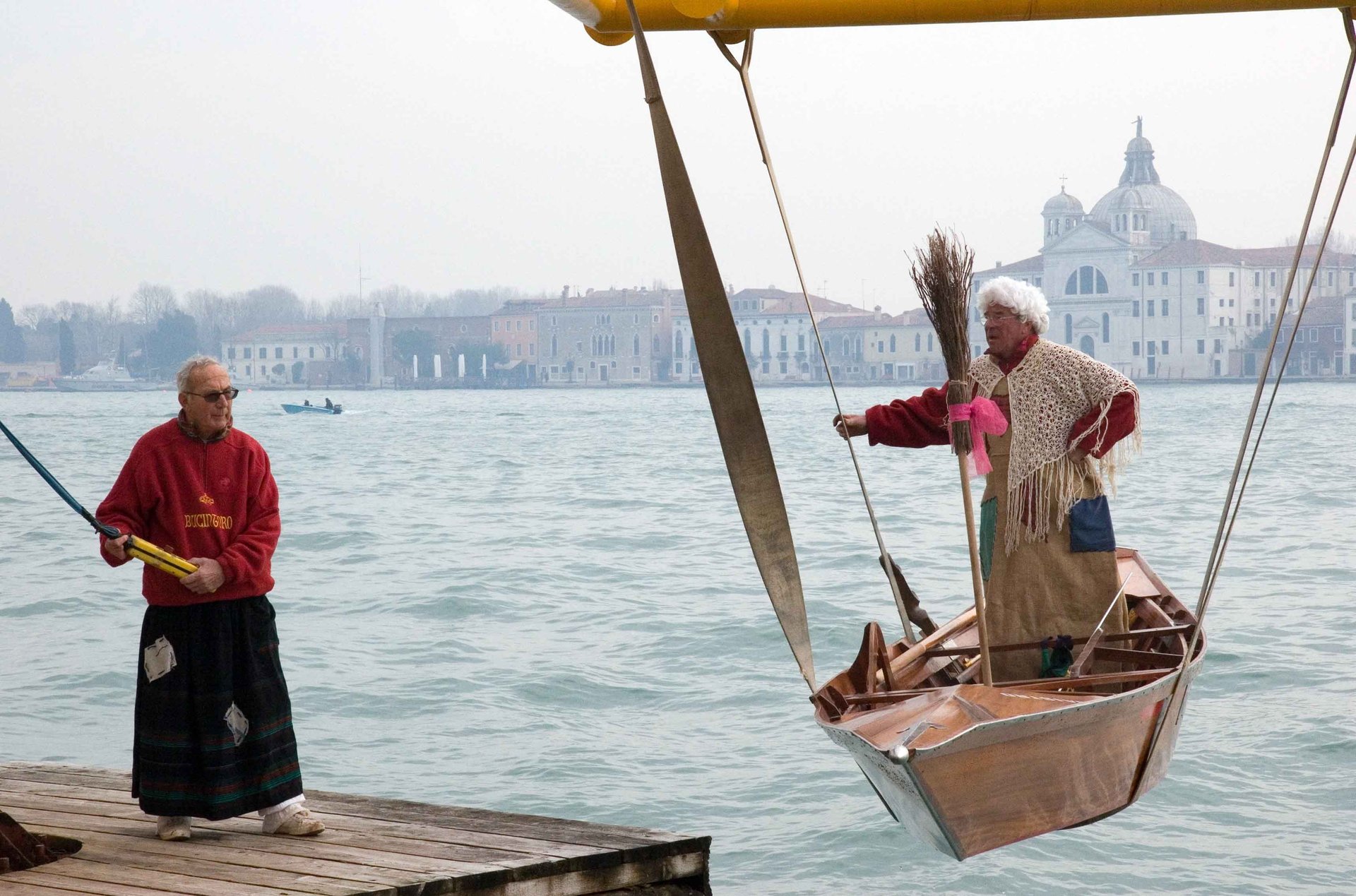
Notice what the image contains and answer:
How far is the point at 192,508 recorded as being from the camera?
3.21 metres

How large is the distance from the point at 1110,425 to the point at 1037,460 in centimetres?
18

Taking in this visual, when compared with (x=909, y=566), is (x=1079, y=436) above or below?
above

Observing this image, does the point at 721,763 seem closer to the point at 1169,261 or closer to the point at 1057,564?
the point at 1057,564

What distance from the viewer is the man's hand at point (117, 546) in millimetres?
3064

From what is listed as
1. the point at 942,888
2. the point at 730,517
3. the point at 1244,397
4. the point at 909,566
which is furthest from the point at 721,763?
the point at 1244,397

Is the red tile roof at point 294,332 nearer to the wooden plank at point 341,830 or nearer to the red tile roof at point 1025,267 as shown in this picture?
the red tile roof at point 1025,267

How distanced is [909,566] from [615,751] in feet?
30.9

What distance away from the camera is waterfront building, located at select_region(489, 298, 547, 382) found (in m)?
95.4

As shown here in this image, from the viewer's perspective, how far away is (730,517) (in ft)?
81.3

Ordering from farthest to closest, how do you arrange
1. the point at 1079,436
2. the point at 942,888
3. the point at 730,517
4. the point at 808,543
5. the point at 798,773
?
1. the point at 730,517
2. the point at 808,543
3. the point at 798,773
4. the point at 942,888
5. the point at 1079,436

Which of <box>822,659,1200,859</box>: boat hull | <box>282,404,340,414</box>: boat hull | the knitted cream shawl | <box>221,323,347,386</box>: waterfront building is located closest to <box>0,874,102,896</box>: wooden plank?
<box>822,659,1200,859</box>: boat hull

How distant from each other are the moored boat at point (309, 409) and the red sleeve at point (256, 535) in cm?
6233

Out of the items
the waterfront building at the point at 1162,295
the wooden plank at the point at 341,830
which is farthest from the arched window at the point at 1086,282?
the wooden plank at the point at 341,830

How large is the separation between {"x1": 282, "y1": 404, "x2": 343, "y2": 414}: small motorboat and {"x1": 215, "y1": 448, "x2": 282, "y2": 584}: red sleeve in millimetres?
62294
